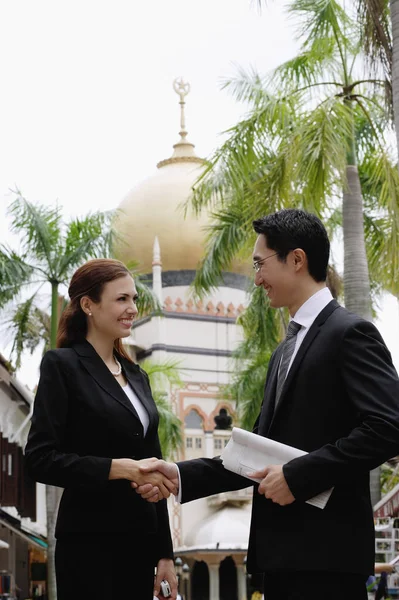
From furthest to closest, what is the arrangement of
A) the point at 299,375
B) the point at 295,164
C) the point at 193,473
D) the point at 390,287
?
the point at 390,287
the point at 295,164
the point at 193,473
the point at 299,375

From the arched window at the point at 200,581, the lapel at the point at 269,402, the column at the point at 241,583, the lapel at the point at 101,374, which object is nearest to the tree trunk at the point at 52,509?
the column at the point at 241,583

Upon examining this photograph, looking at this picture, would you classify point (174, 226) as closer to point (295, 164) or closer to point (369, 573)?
point (295, 164)

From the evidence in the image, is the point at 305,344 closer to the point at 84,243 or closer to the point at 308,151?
the point at 308,151

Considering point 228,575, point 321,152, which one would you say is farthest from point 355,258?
point 228,575

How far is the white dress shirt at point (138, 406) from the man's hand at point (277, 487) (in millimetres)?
904

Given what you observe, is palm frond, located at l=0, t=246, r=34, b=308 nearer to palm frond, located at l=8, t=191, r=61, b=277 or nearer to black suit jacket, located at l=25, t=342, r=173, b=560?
palm frond, located at l=8, t=191, r=61, b=277

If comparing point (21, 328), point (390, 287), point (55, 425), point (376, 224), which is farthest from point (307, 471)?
point (21, 328)

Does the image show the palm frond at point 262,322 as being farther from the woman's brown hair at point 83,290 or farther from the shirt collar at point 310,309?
the shirt collar at point 310,309

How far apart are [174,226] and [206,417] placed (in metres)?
6.62

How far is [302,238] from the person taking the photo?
11.2 feet

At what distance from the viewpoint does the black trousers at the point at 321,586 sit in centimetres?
303

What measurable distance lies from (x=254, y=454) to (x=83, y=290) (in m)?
1.16

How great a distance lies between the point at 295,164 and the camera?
13.6 m

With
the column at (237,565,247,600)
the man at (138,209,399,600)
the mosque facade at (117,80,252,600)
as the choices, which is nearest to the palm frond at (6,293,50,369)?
the mosque facade at (117,80,252,600)
